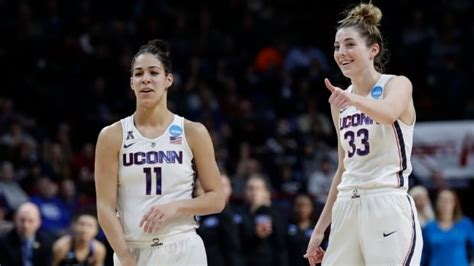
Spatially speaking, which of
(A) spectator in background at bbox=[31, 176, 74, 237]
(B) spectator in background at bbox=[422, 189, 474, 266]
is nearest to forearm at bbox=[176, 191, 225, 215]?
(B) spectator in background at bbox=[422, 189, 474, 266]

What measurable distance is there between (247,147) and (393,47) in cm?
417

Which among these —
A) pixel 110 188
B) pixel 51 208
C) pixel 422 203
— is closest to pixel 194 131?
pixel 110 188

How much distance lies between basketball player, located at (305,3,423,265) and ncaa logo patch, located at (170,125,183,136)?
1002 mm

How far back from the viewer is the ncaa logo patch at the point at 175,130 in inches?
244

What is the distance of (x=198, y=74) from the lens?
55.5 feet

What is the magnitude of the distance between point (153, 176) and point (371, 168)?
1.33 metres

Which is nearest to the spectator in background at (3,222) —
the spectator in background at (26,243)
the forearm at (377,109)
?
the spectator in background at (26,243)

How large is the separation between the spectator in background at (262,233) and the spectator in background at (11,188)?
11.6 feet

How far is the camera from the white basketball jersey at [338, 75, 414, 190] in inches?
235

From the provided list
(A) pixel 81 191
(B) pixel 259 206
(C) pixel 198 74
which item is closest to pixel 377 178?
(B) pixel 259 206

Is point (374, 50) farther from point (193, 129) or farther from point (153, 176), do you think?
point (153, 176)

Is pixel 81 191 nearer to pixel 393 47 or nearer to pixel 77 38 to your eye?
pixel 77 38

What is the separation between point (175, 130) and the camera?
6.21m

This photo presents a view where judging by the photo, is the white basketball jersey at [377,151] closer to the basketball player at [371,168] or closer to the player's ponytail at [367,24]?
the basketball player at [371,168]
